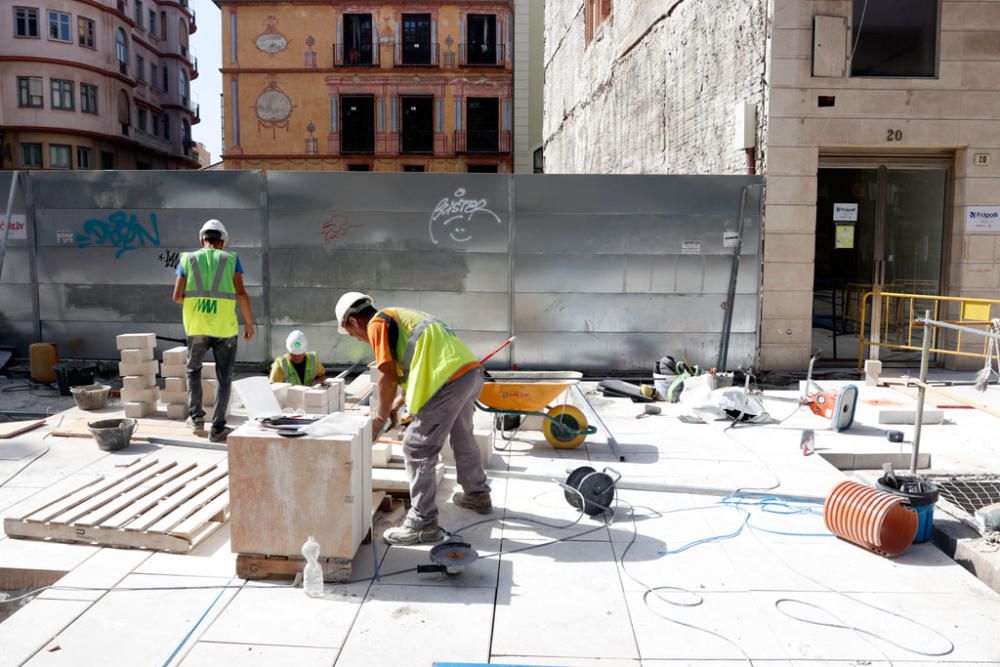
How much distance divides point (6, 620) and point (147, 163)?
4788cm

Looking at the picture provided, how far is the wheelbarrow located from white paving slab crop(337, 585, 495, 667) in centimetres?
278

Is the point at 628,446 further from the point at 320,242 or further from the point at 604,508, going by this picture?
the point at 320,242

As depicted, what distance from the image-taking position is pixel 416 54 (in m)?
37.9

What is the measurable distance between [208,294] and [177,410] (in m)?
1.77

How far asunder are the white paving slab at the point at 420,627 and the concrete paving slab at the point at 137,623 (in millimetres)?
872

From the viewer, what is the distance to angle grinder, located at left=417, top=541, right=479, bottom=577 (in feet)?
15.6

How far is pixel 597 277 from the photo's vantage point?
37.8ft

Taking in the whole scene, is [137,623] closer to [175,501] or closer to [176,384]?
[175,501]

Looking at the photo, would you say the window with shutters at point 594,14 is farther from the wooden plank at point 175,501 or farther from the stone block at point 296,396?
the wooden plank at point 175,501

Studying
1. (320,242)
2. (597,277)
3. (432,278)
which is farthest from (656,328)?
(320,242)

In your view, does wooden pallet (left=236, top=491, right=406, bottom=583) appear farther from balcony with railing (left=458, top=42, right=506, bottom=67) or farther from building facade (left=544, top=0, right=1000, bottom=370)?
balcony with railing (left=458, top=42, right=506, bottom=67)

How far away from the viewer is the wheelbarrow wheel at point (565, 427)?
7637mm

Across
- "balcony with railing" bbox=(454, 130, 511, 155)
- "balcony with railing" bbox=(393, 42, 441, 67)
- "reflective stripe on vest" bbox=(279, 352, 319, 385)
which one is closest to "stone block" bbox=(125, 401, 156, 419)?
"reflective stripe on vest" bbox=(279, 352, 319, 385)

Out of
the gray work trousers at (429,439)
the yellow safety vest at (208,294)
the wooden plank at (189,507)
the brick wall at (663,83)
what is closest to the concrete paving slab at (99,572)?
the wooden plank at (189,507)
